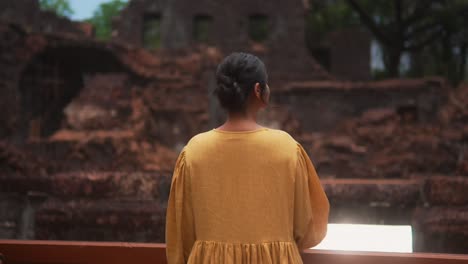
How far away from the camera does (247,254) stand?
1.68 m

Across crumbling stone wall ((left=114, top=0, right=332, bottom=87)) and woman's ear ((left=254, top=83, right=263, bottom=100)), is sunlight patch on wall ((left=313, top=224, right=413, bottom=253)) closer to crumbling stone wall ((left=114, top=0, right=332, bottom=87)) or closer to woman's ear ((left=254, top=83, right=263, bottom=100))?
woman's ear ((left=254, top=83, right=263, bottom=100))

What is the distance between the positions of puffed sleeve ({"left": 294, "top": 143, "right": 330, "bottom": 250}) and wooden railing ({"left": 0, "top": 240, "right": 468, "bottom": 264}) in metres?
0.27

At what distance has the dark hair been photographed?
173cm

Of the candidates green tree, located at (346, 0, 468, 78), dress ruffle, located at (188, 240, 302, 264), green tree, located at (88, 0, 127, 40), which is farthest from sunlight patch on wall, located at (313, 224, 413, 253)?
green tree, located at (88, 0, 127, 40)

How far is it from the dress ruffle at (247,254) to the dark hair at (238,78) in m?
0.50

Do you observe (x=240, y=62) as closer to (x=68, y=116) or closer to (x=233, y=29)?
(x=68, y=116)

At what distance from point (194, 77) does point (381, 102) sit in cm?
744

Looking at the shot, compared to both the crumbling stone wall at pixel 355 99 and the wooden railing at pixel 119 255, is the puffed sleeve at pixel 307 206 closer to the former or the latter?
the wooden railing at pixel 119 255

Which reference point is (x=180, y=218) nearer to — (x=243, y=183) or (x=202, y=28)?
(x=243, y=183)

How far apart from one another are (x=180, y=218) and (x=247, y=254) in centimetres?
29

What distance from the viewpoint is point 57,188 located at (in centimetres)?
390

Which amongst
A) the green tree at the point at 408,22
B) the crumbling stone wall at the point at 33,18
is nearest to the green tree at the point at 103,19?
the crumbling stone wall at the point at 33,18

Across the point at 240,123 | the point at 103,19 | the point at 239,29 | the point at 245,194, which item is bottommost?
the point at 245,194

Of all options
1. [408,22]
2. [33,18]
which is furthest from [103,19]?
[408,22]
